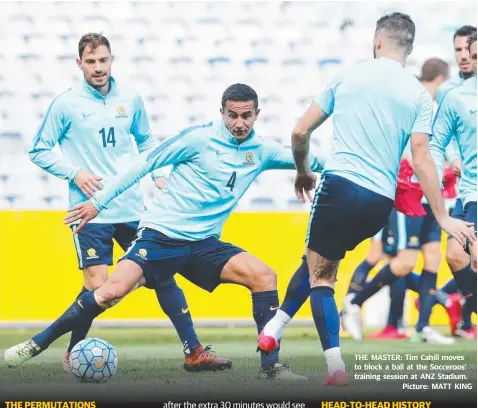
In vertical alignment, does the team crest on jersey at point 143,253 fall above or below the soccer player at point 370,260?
above

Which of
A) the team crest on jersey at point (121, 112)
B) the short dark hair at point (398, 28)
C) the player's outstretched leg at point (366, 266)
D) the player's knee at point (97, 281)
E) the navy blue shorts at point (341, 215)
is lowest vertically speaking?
the player's outstretched leg at point (366, 266)

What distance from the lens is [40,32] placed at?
11.5 meters

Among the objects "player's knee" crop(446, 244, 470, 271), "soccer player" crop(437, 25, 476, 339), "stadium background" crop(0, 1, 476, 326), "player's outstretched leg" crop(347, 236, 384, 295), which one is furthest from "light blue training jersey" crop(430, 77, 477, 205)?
"stadium background" crop(0, 1, 476, 326)

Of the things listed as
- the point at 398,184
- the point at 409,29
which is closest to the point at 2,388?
the point at 398,184

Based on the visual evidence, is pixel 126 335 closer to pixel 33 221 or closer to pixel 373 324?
pixel 33 221

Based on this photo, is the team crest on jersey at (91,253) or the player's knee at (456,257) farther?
the player's knee at (456,257)

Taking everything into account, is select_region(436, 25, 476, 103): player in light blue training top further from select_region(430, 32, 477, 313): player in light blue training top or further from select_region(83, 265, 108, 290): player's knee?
select_region(83, 265, 108, 290): player's knee

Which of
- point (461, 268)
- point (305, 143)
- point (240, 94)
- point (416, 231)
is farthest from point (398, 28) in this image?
point (416, 231)

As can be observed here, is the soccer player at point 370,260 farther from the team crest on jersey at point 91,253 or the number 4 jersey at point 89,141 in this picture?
the team crest on jersey at point 91,253

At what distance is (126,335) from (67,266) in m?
1.07

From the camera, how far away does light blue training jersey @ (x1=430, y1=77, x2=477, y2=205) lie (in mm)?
6785

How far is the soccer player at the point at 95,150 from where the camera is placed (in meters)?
6.62

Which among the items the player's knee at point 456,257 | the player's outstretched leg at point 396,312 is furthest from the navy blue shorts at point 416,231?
the player's knee at point 456,257

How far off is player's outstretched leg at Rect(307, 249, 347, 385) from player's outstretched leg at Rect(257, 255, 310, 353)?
198mm
